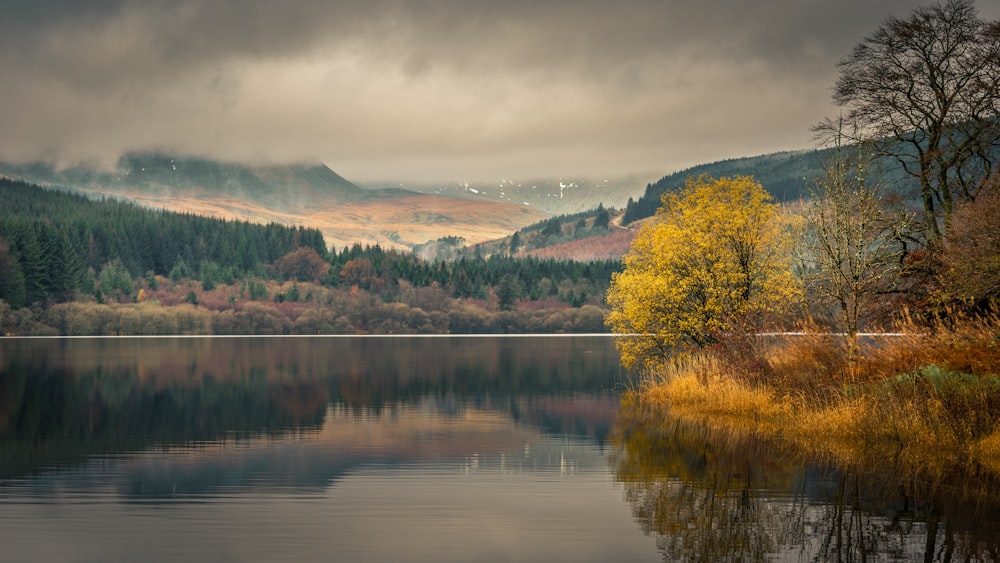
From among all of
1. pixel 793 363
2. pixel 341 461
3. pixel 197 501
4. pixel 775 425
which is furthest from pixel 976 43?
pixel 197 501

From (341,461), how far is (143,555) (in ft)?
45.9

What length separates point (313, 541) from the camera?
20.8 meters

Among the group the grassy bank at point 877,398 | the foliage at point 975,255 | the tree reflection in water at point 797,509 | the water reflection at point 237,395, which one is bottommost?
the water reflection at point 237,395

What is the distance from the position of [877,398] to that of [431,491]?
14.9 metres

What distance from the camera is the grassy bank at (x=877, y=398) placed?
97.1ft

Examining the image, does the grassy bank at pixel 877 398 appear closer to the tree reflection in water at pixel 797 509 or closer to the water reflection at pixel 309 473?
the tree reflection in water at pixel 797 509

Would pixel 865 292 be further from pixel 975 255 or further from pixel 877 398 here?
pixel 877 398

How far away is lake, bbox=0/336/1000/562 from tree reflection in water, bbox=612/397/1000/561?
8cm

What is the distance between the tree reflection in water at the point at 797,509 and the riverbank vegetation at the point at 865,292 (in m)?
2.40

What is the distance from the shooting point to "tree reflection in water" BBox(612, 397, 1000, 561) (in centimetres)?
1961

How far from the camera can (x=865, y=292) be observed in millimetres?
43531

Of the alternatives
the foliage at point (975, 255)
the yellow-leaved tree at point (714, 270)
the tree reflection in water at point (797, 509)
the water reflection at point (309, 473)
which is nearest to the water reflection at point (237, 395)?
the water reflection at point (309, 473)

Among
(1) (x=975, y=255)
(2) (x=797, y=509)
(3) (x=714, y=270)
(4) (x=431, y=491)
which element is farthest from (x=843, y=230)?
(4) (x=431, y=491)

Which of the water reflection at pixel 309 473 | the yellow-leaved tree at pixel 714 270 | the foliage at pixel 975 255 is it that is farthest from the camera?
the yellow-leaved tree at pixel 714 270
